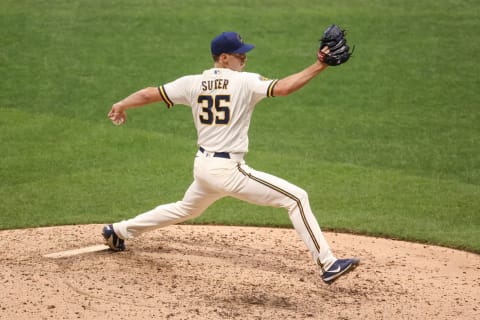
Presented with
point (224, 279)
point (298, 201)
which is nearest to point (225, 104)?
point (298, 201)

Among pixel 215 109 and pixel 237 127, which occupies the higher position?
pixel 215 109

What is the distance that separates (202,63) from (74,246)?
632 centimetres

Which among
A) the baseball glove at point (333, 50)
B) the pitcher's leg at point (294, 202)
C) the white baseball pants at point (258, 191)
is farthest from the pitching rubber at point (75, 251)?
the baseball glove at point (333, 50)

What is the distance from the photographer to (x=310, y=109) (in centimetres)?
1202

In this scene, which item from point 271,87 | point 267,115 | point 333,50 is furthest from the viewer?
point 267,115

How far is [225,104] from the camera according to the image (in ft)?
20.8

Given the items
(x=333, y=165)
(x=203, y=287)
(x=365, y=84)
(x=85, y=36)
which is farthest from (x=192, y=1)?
(x=203, y=287)

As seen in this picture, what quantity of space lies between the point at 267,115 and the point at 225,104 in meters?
5.60

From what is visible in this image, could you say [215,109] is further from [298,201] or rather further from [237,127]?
[298,201]

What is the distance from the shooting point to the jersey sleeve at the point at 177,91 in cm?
658

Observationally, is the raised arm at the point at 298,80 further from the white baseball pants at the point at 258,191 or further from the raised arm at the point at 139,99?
the raised arm at the point at 139,99

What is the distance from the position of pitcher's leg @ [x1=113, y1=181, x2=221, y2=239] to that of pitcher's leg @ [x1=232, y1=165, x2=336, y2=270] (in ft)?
1.40

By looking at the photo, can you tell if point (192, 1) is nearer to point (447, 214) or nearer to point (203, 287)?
point (447, 214)

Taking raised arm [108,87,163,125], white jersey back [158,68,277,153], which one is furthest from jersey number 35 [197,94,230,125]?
raised arm [108,87,163,125]
